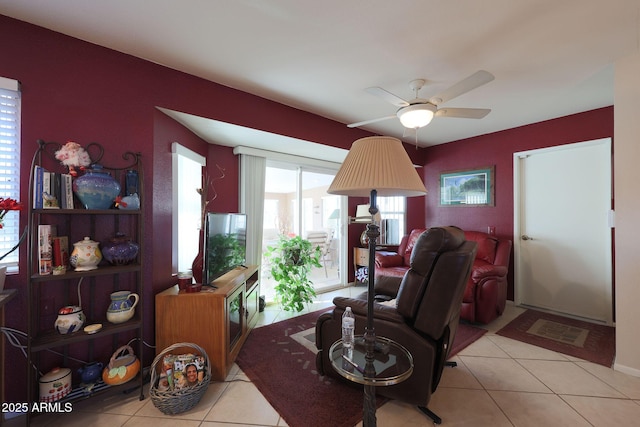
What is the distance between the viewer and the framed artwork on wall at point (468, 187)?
12.9ft

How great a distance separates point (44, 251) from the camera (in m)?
1.52

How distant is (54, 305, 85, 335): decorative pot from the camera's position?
5.22ft

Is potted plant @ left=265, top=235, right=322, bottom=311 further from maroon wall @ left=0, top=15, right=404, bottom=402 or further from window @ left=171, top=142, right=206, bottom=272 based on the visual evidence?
maroon wall @ left=0, top=15, right=404, bottom=402

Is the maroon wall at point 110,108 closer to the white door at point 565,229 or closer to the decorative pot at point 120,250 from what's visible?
the decorative pot at point 120,250

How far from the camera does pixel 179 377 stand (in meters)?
1.70

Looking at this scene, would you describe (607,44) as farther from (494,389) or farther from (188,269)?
(188,269)

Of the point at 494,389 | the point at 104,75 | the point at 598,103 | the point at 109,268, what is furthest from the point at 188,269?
the point at 598,103

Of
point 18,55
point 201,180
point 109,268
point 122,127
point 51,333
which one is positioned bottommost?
point 51,333

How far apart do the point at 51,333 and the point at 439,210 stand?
482 cm

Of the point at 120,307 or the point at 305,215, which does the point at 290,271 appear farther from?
the point at 120,307

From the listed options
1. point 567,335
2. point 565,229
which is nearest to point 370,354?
point 567,335

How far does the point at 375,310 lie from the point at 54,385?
202 centimetres

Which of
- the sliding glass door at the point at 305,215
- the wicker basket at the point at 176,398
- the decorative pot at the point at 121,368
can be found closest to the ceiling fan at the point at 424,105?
the sliding glass door at the point at 305,215

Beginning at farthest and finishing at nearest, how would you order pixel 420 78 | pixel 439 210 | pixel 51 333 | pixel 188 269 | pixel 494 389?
pixel 439 210, pixel 188 269, pixel 420 78, pixel 494 389, pixel 51 333
